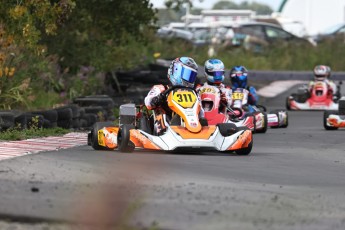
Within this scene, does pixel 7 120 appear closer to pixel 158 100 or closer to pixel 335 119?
pixel 158 100

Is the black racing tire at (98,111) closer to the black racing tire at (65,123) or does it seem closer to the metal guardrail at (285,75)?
the black racing tire at (65,123)

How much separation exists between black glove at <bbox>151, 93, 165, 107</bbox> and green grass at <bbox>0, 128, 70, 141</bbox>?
1575mm

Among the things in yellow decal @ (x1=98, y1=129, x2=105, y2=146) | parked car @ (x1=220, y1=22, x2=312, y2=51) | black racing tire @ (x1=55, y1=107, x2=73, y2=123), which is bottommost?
A: parked car @ (x1=220, y1=22, x2=312, y2=51)

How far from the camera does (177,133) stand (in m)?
12.5

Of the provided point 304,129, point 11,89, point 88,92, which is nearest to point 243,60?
point 88,92

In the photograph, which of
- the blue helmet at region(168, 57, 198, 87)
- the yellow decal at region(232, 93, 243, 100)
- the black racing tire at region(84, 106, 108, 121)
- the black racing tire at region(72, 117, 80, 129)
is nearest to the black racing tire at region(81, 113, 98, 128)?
the black racing tire at region(84, 106, 108, 121)

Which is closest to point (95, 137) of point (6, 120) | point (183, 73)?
point (183, 73)

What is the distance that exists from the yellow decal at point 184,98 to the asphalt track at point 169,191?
61 centimetres

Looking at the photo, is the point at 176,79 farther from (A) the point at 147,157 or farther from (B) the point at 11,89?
(B) the point at 11,89

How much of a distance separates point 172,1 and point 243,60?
12372mm

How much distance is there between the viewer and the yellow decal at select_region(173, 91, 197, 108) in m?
12.9

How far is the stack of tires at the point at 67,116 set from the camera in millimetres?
14523

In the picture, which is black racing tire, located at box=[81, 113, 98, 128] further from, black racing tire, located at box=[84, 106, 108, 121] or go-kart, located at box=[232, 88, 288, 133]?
go-kart, located at box=[232, 88, 288, 133]

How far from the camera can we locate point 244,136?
12.7m
